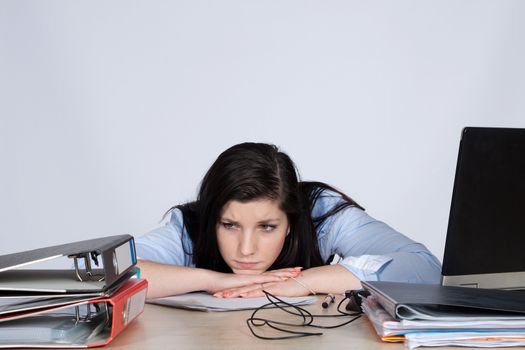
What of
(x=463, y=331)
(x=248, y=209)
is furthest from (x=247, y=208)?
(x=463, y=331)

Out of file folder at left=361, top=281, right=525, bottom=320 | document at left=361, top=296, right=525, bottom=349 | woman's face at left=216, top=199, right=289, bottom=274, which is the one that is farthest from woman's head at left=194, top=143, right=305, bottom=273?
document at left=361, top=296, right=525, bottom=349

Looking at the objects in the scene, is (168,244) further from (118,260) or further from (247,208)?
(118,260)

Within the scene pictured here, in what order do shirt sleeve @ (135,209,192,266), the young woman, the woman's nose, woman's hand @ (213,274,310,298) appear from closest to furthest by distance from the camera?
woman's hand @ (213,274,310,298), the young woman, the woman's nose, shirt sleeve @ (135,209,192,266)

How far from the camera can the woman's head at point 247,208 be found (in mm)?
2158

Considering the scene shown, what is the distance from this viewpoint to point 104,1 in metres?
3.97

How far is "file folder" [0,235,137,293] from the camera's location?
1223mm

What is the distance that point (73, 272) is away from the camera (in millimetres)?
1421

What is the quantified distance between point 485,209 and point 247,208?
882 mm

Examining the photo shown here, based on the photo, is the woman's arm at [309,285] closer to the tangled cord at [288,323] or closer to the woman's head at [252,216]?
the tangled cord at [288,323]

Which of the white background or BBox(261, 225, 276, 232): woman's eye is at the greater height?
the white background

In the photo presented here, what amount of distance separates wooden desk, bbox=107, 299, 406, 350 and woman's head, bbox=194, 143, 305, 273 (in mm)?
619

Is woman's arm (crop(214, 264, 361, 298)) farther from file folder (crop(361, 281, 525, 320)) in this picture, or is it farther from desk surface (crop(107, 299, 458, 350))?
file folder (crop(361, 281, 525, 320))

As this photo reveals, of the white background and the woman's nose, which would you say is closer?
the woman's nose

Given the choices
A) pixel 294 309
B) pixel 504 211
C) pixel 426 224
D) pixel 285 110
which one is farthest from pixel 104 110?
pixel 504 211
